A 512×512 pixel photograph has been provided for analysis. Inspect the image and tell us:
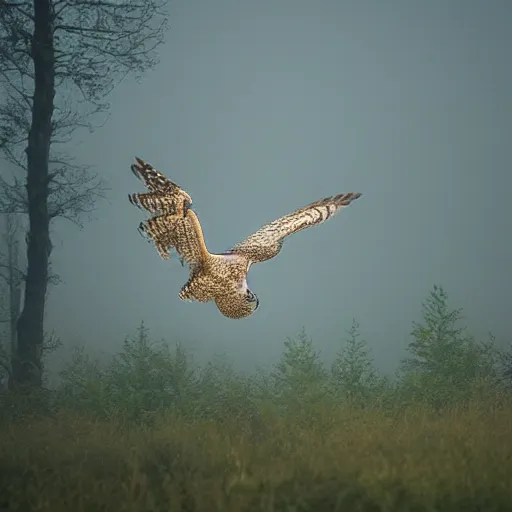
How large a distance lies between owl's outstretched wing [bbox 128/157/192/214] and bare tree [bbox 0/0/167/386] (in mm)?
6989

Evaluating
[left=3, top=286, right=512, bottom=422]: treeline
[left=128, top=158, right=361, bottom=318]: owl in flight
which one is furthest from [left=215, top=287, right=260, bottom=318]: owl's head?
[left=3, top=286, right=512, bottom=422]: treeline

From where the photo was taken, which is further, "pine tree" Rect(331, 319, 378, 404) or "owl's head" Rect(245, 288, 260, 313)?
"pine tree" Rect(331, 319, 378, 404)

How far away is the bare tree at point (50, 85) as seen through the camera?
1054 centimetres

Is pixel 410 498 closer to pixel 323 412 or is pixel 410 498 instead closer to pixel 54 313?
pixel 323 412

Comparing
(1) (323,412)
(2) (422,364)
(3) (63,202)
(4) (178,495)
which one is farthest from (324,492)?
(3) (63,202)

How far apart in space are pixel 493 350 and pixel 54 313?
6575cm

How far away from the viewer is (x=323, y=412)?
8.00 m

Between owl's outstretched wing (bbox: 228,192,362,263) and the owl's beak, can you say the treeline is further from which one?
the owl's beak

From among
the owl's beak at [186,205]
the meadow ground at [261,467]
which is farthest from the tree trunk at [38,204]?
the owl's beak at [186,205]

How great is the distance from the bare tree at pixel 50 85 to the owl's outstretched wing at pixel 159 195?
22.9 feet

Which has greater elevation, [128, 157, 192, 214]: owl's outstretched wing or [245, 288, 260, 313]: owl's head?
[128, 157, 192, 214]: owl's outstretched wing

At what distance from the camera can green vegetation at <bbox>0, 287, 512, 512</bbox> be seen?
13.1 feet

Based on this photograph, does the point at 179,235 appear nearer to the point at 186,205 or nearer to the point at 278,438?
the point at 186,205

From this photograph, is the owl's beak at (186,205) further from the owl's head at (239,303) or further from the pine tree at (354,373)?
the pine tree at (354,373)
